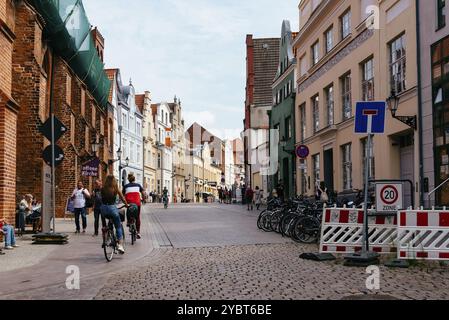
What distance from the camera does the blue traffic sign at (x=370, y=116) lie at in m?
10.6

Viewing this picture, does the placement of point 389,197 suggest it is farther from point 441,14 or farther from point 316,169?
point 316,169

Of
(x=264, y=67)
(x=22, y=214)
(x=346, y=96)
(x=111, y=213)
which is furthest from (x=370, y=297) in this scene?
(x=264, y=67)

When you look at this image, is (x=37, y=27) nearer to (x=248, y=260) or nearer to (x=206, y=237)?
(x=206, y=237)

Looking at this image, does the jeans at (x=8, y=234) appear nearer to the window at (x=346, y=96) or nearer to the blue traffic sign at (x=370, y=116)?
the blue traffic sign at (x=370, y=116)

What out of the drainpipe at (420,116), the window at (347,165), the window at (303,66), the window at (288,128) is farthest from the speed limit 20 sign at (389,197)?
the window at (288,128)

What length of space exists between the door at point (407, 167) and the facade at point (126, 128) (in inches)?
1379

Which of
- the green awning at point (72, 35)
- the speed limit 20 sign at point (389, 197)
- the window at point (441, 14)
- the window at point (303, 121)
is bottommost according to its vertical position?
the speed limit 20 sign at point (389, 197)

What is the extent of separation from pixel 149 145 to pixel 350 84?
4883cm

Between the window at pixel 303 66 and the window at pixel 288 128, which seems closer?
the window at pixel 303 66

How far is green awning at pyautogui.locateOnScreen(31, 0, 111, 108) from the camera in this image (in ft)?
70.2

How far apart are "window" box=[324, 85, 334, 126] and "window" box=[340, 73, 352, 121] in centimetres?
168

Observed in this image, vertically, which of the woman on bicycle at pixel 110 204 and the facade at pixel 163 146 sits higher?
the facade at pixel 163 146

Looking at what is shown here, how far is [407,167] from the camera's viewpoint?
19.6m

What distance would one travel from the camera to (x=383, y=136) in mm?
20844
